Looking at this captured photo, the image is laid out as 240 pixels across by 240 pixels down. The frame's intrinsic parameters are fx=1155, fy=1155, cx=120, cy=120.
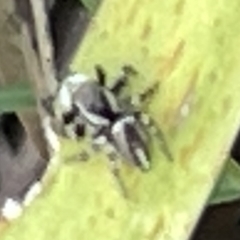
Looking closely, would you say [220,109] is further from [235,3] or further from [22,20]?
[22,20]

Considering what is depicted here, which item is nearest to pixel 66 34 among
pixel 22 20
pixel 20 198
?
pixel 22 20

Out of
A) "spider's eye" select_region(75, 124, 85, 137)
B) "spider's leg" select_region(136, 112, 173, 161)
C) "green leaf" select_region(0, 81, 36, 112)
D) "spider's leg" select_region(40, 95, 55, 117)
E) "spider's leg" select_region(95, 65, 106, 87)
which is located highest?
"spider's leg" select_region(95, 65, 106, 87)

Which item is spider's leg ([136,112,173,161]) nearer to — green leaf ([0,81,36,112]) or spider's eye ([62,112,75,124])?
spider's eye ([62,112,75,124])

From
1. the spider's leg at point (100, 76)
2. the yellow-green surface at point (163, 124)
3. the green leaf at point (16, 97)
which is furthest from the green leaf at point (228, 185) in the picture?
the green leaf at point (16, 97)

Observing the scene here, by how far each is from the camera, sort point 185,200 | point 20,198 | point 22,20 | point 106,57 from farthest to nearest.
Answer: point 20,198, point 22,20, point 106,57, point 185,200

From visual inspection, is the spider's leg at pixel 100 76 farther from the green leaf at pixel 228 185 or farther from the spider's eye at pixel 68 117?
the green leaf at pixel 228 185

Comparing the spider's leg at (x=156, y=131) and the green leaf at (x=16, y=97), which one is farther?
the green leaf at (x=16, y=97)

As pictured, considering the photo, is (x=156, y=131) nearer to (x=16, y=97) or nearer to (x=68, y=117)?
(x=68, y=117)

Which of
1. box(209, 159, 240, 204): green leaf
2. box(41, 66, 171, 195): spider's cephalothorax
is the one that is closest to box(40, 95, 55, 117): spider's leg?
box(41, 66, 171, 195): spider's cephalothorax
